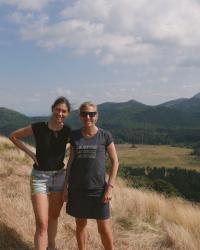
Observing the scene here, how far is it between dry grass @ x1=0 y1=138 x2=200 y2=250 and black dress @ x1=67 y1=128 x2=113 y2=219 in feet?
3.43

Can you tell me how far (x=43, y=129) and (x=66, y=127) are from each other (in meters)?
0.29

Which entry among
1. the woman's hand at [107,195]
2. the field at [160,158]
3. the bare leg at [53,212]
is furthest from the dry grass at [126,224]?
the field at [160,158]

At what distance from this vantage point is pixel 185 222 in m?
7.21

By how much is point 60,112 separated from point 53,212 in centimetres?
128

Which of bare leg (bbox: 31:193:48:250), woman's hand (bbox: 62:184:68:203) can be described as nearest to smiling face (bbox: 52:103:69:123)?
woman's hand (bbox: 62:184:68:203)

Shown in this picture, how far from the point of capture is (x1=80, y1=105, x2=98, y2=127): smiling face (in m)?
4.86

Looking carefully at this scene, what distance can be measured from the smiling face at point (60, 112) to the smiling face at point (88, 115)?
0.28 m

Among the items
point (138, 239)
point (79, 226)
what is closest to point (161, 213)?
point (138, 239)

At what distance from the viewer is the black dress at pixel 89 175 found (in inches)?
190

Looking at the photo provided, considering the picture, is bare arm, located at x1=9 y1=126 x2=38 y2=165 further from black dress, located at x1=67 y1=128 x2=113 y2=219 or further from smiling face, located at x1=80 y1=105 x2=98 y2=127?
smiling face, located at x1=80 y1=105 x2=98 y2=127

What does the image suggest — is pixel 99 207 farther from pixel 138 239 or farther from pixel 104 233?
pixel 138 239

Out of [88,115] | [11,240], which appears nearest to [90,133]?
[88,115]

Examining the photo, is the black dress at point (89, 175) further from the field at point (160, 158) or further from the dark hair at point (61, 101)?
the field at point (160, 158)

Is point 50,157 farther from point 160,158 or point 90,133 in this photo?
point 160,158
